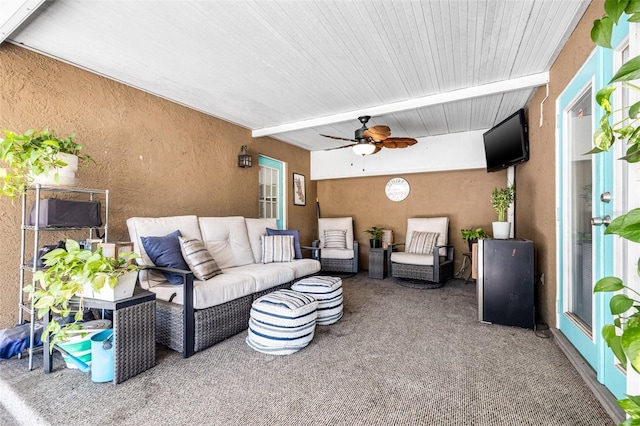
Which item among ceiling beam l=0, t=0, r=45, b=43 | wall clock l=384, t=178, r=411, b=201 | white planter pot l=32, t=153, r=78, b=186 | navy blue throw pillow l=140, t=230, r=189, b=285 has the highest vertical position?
ceiling beam l=0, t=0, r=45, b=43

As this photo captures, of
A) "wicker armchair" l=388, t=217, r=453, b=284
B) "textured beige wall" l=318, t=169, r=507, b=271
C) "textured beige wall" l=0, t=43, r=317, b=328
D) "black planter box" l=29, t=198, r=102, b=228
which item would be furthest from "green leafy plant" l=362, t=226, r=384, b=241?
"black planter box" l=29, t=198, r=102, b=228

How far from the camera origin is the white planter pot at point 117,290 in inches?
72.2

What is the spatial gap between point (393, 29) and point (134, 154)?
2.65 metres

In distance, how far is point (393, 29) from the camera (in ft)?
7.01

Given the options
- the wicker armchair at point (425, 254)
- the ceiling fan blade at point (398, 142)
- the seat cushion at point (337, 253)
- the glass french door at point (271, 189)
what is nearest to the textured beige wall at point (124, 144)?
the glass french door at point (271, 189)

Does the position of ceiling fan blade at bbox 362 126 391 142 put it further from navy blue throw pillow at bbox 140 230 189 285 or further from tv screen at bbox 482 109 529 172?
navy blue throw pillow at bbox 140 230 189 285

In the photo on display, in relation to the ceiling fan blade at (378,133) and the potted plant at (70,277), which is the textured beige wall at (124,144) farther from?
the ceiling fan blade at (378,133)

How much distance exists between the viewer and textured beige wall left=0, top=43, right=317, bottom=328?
7.31ft

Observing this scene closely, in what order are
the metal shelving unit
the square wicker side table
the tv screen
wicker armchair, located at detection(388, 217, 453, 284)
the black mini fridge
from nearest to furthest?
the square wicker side table < the metal shelving unit < the black mini fridge < the tv screen < wicker armchair, located at detection(388, 217, 453, 284)

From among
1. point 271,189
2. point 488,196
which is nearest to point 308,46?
point 271,189

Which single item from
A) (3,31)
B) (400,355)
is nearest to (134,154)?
(3,31)

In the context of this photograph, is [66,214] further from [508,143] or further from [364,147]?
[508,143]

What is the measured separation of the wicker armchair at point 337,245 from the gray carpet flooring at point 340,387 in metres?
2.44

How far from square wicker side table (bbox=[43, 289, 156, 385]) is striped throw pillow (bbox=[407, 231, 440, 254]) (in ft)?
12.7
